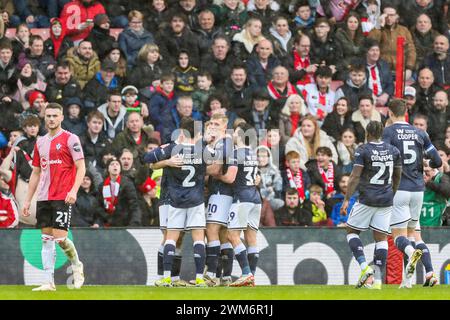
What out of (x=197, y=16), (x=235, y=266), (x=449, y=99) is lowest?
(x=235, y=266)

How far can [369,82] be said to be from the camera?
81.9 feet

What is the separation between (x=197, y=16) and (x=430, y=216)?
684 centimetres

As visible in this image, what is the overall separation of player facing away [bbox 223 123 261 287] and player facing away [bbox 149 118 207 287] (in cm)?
59

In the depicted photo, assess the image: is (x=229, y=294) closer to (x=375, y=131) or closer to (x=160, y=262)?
(x=375, y=131)

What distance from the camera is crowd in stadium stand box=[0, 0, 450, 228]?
21.5m

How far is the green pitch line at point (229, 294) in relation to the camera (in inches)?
594

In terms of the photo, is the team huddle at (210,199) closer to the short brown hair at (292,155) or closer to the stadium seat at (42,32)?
the short brown hair at (292,155)

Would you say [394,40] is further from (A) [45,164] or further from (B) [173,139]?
(A) [45,164]

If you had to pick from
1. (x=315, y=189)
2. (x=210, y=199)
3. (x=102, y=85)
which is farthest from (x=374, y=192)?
(x=102, y=85)

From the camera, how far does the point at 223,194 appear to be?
1828cm

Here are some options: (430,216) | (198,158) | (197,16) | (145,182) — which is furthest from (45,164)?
(197,16)

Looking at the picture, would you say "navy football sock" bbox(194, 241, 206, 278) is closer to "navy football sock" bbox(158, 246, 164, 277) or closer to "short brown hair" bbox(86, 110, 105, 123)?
"navy football sock" bbox(158, 246, 164, 277)

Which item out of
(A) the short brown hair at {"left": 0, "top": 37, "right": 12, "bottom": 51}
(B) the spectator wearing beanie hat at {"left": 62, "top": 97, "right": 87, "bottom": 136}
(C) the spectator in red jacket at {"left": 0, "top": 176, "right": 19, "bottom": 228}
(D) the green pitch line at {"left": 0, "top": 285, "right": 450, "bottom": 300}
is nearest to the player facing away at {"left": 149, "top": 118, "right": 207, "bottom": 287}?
(D) the green pitch line at {"left": 0, "top": 285, "right": 450, "bottom": 300}

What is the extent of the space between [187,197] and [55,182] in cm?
215
